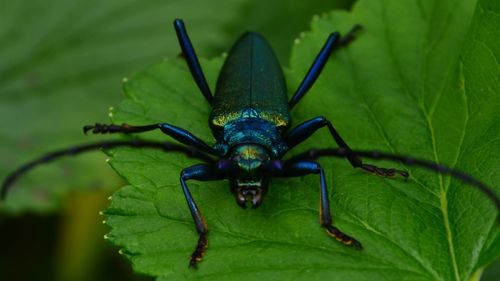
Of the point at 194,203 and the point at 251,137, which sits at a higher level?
the point at 251,137

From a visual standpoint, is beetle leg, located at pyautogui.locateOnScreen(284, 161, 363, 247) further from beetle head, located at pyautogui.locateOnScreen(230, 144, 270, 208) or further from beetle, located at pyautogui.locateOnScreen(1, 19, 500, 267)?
beetle head, located at pyautogui.locateOnScreen(230, 144, 270, 208)

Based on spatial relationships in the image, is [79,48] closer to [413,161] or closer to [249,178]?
[249,178]

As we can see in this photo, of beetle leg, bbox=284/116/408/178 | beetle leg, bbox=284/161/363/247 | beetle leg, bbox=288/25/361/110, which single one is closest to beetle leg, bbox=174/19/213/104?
beetle leg, bbox=288/25/361/110

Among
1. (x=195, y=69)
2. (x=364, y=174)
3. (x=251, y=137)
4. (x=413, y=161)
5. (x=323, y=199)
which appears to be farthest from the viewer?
(x=195, y=69)

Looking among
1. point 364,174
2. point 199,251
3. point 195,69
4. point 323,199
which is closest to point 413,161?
point 323,199

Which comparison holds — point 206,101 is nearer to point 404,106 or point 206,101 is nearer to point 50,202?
point 404,106

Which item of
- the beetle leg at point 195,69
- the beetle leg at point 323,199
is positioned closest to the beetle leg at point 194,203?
the beetle leg at point 323,199
